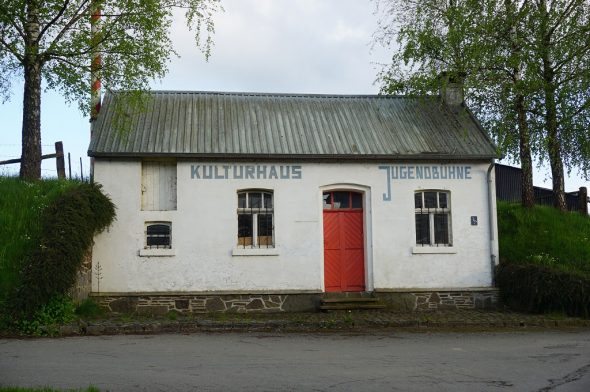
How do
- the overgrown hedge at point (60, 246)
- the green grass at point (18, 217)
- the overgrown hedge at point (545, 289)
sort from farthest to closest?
the overgrown hedge at point (545, 289)
the green grass at point (18, 217)
the overgrown hedge at point (60, 246)

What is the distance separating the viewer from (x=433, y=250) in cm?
1723

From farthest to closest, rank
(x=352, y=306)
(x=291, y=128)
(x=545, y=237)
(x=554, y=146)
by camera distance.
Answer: (x=554, y=146), (x=545, y=237), (x=291, y=128), (x=352, y=306)

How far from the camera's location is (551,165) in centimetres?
2048

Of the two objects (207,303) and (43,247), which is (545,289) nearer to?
(207,303)

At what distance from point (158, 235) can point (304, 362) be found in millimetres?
7624

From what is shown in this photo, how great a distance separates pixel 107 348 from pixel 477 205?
10707mm

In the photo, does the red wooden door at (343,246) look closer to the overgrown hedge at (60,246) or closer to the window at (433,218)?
the window at (433,218)

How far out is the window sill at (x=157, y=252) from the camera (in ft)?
53.1

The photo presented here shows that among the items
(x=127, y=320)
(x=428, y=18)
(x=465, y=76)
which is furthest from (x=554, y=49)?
(x=127, y=320)

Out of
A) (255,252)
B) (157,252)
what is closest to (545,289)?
(255,252)

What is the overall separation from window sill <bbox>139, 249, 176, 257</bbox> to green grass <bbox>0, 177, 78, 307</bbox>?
2454mm

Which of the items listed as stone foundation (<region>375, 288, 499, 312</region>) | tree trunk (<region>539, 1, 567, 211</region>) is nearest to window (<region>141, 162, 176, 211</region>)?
stone foundation (<region>375, 288, 499, 312</region>)

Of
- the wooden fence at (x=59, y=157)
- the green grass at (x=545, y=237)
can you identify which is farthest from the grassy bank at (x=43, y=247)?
the green grass at (x=545, y=237)

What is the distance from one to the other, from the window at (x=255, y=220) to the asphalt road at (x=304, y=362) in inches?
146
